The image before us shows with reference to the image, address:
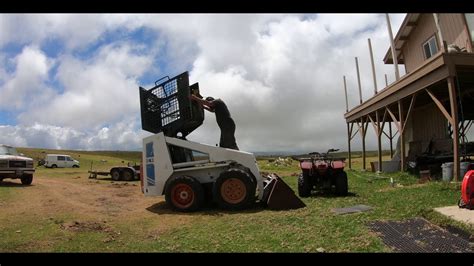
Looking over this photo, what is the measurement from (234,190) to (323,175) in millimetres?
3541

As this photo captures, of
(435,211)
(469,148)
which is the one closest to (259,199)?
(435,211)

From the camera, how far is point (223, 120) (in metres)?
10.8

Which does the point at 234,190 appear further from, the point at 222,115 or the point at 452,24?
the point at 452,24

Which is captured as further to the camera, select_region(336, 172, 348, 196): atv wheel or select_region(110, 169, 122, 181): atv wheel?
select_region(110, 169, 122, 181): atv wheel

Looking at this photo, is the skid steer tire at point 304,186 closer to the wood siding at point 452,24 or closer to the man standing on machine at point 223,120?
the man standing on machine at point 223,120

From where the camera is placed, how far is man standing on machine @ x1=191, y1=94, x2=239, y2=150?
10.7 m

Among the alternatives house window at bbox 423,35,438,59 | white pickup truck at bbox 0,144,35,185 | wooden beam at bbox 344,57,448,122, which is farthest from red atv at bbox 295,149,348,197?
white pickup truck at bbox 0,144,35,185

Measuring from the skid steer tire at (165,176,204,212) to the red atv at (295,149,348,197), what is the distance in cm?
356

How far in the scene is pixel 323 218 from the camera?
25.9 feet

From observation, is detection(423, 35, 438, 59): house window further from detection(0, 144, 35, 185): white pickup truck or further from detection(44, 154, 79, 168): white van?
detection(44, 154, 79, 168): white van

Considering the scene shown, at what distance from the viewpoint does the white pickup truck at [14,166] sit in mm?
18516

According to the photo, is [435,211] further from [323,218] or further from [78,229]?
[78,229]

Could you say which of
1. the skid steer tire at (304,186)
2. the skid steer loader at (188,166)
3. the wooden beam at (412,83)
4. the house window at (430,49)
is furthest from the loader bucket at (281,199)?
the house window at (430,49)
